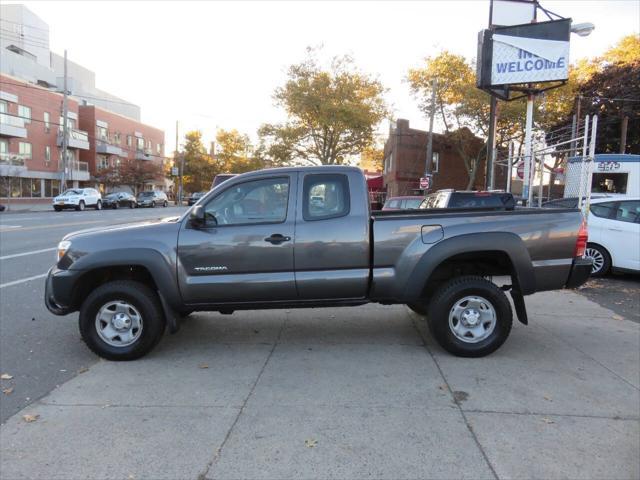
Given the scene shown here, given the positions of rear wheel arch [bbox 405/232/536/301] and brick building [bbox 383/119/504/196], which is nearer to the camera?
rear wheel arch [bbox 405/232/536/301]

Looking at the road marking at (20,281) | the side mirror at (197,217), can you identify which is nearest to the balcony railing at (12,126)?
the road marking at (20,281)

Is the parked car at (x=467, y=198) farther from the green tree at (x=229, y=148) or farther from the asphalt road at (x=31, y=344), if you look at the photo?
the green tree at (x=229, y=148)

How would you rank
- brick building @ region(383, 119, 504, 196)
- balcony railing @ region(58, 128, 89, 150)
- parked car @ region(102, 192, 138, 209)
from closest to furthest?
brick building @ region(383, 119, 504, 196)
parked car @ region(102, 192, 138, 209)
balcony railing @ region(58, 128, 89, 150)

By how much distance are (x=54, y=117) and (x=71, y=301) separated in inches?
1910

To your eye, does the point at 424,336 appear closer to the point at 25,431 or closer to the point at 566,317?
the point at 566,317

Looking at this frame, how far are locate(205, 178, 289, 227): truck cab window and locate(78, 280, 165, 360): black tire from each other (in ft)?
3.37

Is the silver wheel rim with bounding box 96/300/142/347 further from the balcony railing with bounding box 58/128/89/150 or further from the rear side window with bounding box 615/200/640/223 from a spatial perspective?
the balcony railing with bounding box 58/128/89/150

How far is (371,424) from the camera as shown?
3490 mm

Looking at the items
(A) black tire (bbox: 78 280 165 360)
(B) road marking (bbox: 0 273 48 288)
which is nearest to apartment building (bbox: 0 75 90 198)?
(B) road marking (bbox: 0 273 48 288)

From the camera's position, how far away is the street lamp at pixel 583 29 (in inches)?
486

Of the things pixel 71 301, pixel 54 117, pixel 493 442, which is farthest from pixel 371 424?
pixel 54 117

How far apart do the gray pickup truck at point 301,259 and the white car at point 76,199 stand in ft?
107

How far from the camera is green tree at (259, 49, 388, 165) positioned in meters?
39.7

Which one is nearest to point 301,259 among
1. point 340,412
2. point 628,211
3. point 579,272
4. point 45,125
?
point 340,412
